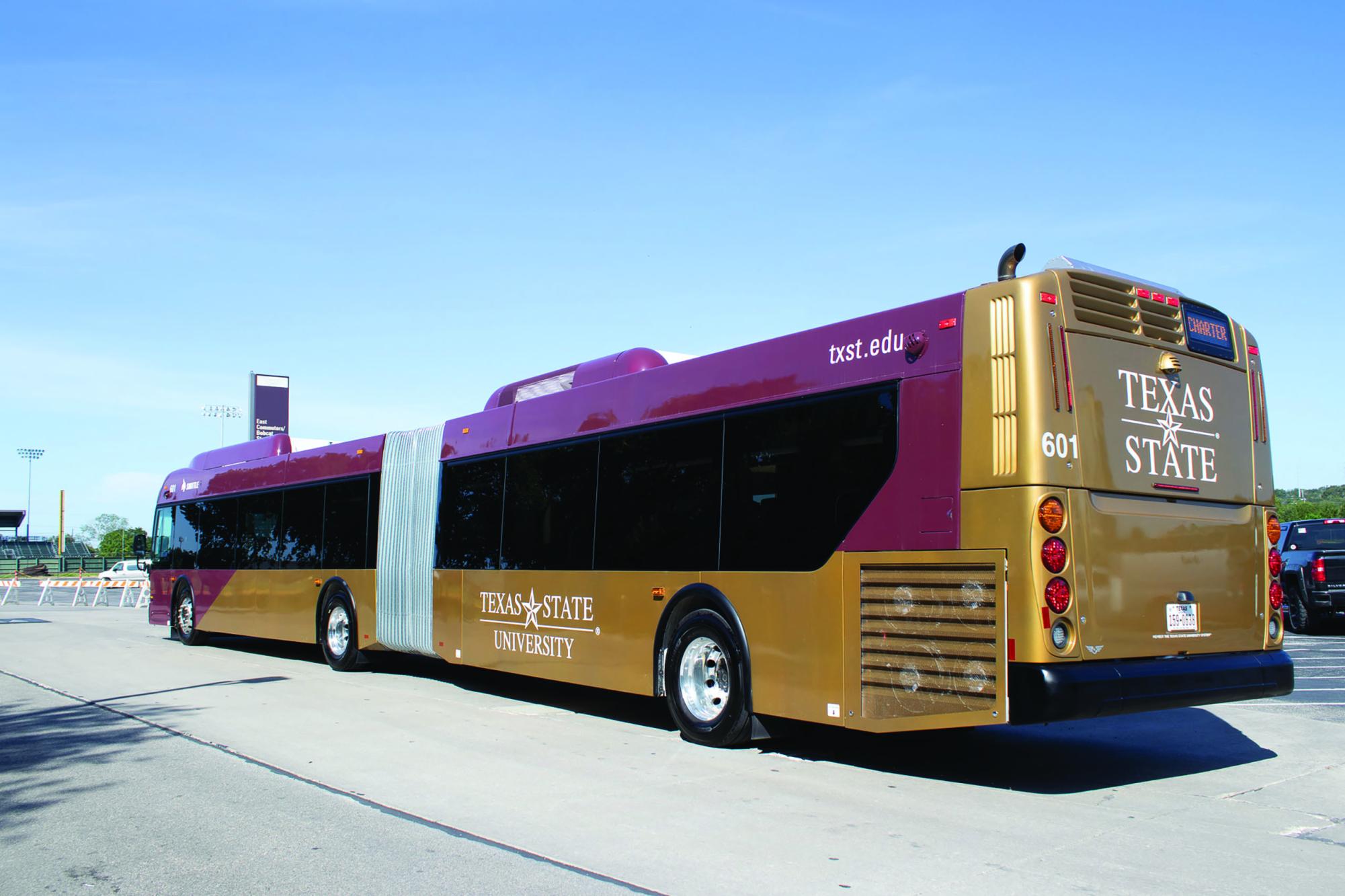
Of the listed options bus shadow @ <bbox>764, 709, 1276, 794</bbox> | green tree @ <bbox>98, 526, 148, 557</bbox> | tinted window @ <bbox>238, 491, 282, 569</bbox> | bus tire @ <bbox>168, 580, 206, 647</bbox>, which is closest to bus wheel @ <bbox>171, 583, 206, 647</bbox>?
bus tire @ <bbox>168, 580, 206, 647</bbox>

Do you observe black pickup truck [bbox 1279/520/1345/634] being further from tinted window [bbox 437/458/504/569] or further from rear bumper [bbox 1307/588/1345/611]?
tinted window [bbox 437/458/504/569]

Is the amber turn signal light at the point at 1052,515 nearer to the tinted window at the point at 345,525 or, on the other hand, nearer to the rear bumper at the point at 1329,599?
the tinted window at the point at 345,525

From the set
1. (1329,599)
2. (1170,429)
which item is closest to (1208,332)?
(1170,429)

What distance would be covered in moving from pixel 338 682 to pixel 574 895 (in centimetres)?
905

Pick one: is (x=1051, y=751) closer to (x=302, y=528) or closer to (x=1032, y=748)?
(x=1032, y=748)

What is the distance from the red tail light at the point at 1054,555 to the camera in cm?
621

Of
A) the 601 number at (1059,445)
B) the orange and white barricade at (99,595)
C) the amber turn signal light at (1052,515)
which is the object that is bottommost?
the orange and white barricade at (99,595)

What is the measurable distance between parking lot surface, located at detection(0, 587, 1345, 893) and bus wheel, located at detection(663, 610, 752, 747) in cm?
20

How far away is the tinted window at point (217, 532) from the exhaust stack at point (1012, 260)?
14.1 metres

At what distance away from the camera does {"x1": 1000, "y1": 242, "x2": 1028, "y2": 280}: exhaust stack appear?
691 cm

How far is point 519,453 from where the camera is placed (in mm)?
11250

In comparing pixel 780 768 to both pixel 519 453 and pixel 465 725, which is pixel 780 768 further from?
pixel 519 453

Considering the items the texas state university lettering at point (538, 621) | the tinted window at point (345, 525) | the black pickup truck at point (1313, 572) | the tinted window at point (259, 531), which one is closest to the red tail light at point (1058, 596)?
the texas state university lettering at point (538, 621)

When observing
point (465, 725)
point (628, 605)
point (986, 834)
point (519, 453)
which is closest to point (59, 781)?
point (465, 725)
